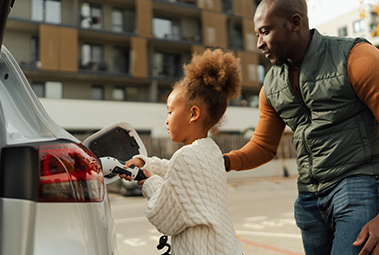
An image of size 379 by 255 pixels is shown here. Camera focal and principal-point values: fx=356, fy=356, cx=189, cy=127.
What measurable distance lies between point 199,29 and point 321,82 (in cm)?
2374

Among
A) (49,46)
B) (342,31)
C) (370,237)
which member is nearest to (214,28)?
(49,46)

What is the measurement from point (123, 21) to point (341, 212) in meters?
22.1

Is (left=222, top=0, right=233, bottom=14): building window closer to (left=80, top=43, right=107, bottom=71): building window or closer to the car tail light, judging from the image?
(left=80, top=43, right=107, bottom=71): building window

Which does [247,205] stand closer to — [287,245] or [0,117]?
[287,245]

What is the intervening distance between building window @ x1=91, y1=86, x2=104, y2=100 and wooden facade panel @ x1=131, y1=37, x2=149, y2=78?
237cm

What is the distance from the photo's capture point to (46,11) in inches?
757

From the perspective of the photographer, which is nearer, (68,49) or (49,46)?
(49,46)

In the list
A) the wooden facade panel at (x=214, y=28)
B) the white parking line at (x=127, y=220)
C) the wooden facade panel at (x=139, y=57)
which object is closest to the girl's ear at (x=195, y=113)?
the white parking line at (x=127, y=220)

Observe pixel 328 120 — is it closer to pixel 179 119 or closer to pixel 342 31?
pixel 179 119

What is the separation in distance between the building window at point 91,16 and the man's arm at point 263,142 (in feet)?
65.7

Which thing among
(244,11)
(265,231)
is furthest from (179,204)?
(244,11)

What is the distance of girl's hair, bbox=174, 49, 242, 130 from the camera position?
178 centimetres

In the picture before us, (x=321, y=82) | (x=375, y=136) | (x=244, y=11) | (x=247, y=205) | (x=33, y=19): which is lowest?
(x=247, y=205)

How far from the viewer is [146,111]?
798 inches
